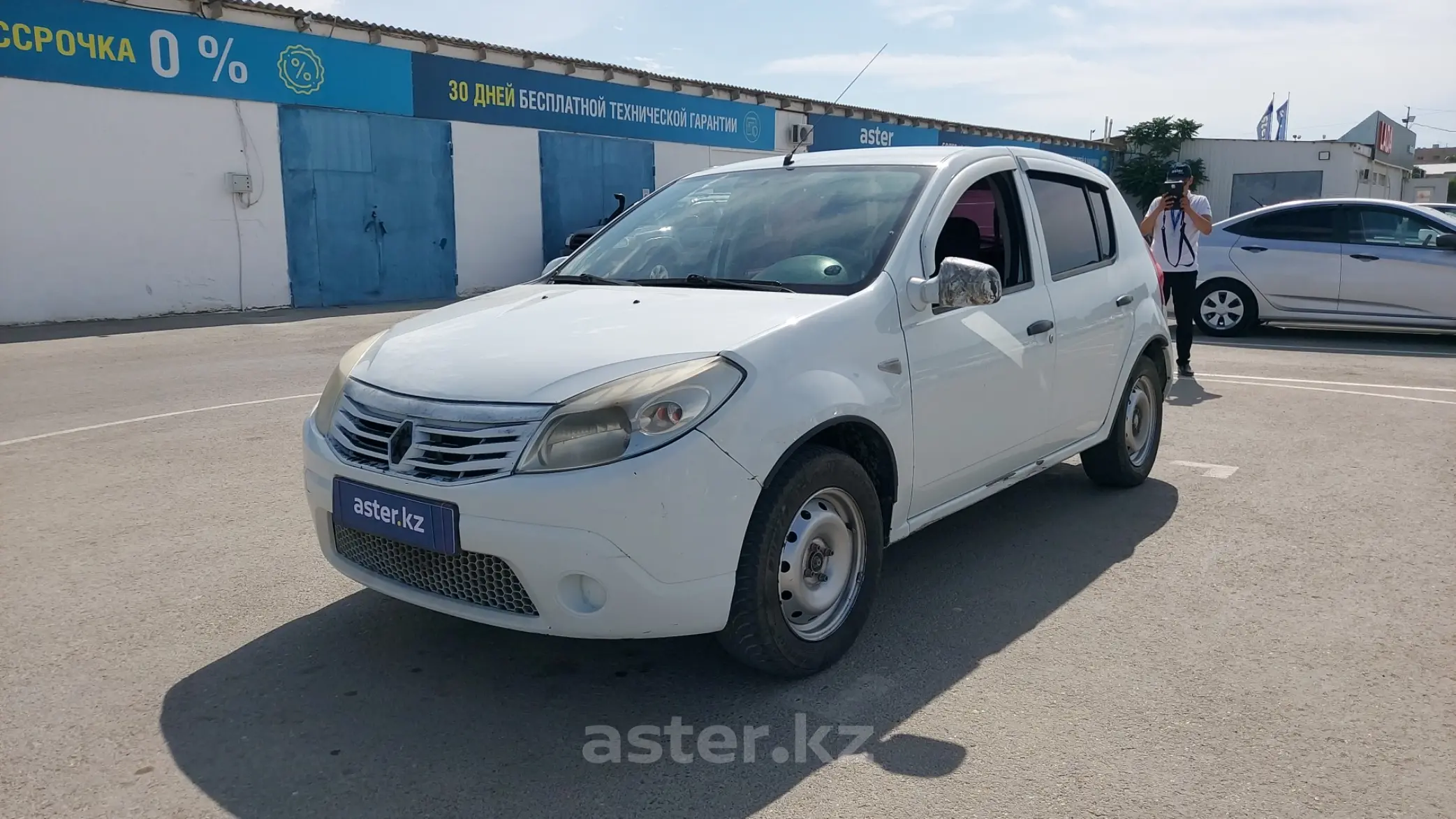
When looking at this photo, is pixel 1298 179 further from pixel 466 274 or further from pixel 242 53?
pixel 242 53

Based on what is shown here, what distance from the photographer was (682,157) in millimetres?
24547

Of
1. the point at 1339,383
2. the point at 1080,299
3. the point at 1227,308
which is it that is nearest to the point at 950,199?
the point at 1080,299

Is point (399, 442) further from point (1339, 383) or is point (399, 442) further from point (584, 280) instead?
point (1339, 383)

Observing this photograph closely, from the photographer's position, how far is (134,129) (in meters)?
14.9

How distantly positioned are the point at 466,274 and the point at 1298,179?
32.1 m

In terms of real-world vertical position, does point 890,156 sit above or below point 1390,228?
above

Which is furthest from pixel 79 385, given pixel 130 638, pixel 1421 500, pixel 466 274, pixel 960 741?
pixel 466 274

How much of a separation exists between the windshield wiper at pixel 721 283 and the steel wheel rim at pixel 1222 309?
34.1 feet

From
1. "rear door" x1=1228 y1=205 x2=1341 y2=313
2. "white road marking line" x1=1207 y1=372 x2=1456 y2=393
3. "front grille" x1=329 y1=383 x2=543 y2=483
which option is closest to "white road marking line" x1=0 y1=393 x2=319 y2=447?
"front grille" x1=329 y1=383 x2=543 y2=483

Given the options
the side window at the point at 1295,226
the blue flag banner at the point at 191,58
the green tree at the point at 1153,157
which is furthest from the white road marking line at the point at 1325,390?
the green tree at the point at 1153,157

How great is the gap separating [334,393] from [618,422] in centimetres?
117

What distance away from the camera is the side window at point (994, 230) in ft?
14.3

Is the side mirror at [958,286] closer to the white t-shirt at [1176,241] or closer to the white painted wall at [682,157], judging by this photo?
the white t-shirt at [1176,241]

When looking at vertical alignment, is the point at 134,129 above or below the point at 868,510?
above
